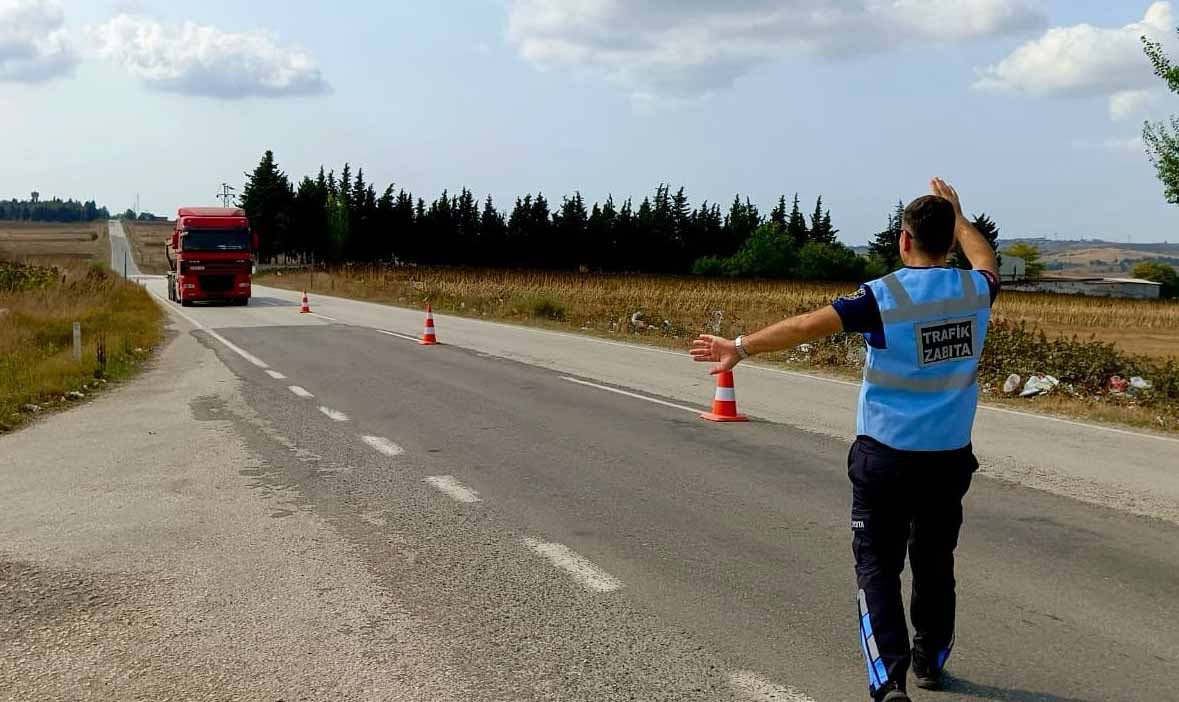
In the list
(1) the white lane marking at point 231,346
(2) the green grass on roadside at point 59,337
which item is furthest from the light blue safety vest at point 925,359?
(1) the white lane marking at point 231,346

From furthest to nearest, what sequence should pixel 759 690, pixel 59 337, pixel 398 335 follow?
pixel 398 335, pixel 59 337, pixel 759 690

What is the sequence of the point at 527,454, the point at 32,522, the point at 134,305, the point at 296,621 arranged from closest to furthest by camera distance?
the point at 296,621
the point at 32,522
the point at 527,454
the point at 134,305

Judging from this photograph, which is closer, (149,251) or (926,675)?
(926,675)

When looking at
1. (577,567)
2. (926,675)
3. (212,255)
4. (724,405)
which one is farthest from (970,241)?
(212,255)

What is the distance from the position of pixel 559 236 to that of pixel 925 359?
4866 inches

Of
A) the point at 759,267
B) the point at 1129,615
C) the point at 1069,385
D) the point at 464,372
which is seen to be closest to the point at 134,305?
the point at 464,372

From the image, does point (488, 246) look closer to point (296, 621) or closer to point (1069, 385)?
point (1069, 385)

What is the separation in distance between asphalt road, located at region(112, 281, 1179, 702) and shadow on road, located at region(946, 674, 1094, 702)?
1 cm

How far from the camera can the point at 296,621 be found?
4871 millimetres

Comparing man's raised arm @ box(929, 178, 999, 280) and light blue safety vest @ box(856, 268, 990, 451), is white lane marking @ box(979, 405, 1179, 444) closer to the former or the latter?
man's raised arm @ box(929, 178, 999, 280)

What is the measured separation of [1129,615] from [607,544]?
2.71 meters

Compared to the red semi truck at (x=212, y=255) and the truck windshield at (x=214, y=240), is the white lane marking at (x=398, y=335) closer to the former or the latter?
the red semi truck at (x=212, y=255)

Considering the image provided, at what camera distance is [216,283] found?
37.5m

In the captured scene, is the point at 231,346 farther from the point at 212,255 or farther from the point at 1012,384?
the point at 212,255
